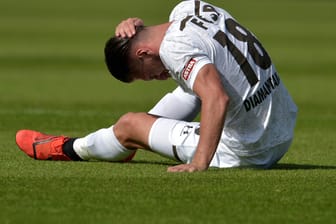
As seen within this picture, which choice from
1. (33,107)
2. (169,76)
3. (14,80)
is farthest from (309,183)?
(14,80)

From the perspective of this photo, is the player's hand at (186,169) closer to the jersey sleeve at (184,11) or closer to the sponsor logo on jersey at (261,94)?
the sponsor logo on jersey at (261,94)

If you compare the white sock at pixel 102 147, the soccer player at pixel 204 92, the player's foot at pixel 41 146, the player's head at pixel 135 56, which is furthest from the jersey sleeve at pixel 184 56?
the player's foot at pixel 41 146

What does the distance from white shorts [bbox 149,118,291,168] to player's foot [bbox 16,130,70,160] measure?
2.79 feet

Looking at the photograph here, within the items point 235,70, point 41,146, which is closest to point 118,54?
point 235,70

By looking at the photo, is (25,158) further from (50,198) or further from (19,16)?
(19,16)

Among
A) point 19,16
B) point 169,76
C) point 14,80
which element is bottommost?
point 19,16

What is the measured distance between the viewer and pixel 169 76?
Answer: 29.9 feet

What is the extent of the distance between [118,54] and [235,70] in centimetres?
85

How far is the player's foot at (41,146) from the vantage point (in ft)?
31.7

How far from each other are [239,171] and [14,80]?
13199mm

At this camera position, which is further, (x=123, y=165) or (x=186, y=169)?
(x=123, y=165)

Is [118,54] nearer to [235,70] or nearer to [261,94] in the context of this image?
[235,70]

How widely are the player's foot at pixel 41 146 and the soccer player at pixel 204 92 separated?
0.48 feet

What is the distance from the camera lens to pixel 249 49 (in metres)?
9.02
